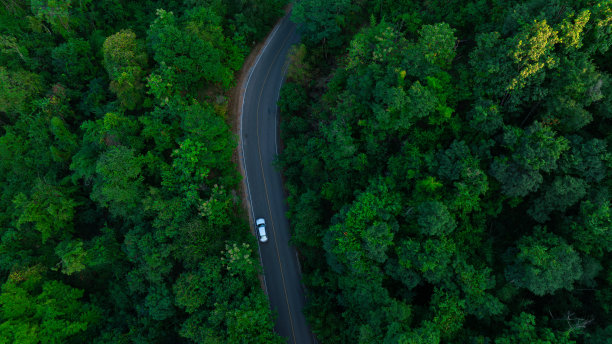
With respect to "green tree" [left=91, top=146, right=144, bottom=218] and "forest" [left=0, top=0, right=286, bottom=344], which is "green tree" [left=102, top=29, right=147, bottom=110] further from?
"green tree" [left=91, top=146, right=144, bottom=218]

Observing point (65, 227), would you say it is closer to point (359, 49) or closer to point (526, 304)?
point (359, 49)

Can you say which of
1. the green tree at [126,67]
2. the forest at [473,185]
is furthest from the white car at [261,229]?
the green tree at [126,67]

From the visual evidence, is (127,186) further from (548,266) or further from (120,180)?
(548,266)

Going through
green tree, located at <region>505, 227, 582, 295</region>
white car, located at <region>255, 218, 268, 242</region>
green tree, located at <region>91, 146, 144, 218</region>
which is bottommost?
white car, located at <region>255, 218, 268, 242</region>

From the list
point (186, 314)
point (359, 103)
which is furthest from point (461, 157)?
point (186, 314)

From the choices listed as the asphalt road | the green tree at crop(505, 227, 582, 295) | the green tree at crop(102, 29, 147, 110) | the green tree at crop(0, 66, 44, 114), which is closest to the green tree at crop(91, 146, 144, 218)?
the green tree at crop(102, 29, 147, 110)

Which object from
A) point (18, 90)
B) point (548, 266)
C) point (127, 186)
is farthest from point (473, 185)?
point (18, 90)
